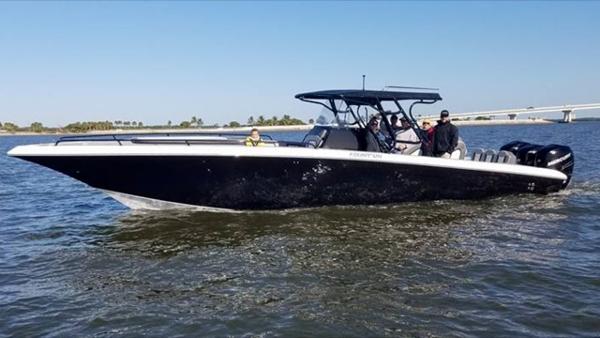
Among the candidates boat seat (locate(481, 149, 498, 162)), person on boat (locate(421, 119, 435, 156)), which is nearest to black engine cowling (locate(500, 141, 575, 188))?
boat seat (locate(481, 149, 498, 162))

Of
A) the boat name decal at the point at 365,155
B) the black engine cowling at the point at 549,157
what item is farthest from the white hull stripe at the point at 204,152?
the black engine cowling at the point at 549,157

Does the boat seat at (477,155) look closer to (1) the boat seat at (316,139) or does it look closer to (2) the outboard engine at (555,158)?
(2) the outboard engine at (555,158)

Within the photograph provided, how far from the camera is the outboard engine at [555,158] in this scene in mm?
11672

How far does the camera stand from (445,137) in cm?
1097

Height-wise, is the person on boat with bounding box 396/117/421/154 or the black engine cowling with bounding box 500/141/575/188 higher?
the person on boat with bounding box 396/117/421/154

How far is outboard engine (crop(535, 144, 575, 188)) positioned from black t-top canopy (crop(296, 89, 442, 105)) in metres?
2.77

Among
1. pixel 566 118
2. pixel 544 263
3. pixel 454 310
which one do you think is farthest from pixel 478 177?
pixel 566 118

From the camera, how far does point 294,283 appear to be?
638 cm

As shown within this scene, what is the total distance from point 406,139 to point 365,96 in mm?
1404

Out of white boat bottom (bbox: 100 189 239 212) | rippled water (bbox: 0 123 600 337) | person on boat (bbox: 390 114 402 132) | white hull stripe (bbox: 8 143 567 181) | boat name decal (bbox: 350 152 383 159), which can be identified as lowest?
rippled water (bbox: 0 123 600 337)

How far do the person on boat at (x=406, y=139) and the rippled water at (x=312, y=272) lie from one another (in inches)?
46.5

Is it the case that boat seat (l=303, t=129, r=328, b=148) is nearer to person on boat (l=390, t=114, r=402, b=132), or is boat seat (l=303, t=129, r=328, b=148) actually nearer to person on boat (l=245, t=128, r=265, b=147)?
person on boat (l=245, t=128, r=265, b=147)

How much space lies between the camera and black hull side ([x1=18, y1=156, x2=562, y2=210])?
29.9 ft

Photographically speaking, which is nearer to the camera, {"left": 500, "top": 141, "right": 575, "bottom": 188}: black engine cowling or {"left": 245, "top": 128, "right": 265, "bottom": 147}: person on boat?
{"left": 245, "top": 128, "right": 265, "bottom": 147}: person on boat
